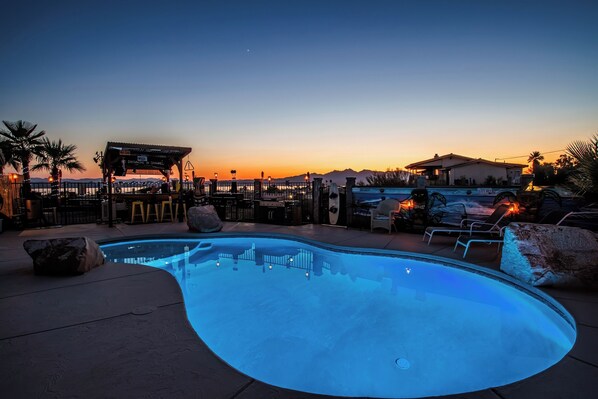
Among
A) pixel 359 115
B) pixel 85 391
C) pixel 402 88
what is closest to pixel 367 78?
pixel 402 88

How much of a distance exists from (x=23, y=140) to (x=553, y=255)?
71.3 ft

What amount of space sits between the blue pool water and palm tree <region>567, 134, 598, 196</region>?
6.44ft

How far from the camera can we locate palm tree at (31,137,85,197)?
51.5 ft

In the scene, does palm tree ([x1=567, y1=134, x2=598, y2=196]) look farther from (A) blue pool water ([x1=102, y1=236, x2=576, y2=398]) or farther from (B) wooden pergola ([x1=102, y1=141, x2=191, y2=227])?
(B) wooden pergola ([x1=102, y1=141, x2=191, y2=227])

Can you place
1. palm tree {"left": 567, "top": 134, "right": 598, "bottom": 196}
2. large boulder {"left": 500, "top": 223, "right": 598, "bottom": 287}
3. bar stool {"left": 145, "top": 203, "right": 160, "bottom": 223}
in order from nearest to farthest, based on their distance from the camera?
large boulder {"left": 500, "top": 223, "right": 598, "bottom": 287}, palm tree {"left": 567, "top": 134, "right": 598, "bottom": 196}, bar stool {"left": 145, "top": 203, "right": 160, "bottom": 223}

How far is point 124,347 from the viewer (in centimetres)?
208

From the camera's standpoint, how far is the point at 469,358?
2.88 m

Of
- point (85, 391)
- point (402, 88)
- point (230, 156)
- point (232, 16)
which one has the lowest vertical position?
point (85, 391)

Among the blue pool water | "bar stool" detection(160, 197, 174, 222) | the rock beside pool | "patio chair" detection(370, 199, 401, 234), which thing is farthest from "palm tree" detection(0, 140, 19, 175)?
"patio chair" detection(370, 199, 401, 234)

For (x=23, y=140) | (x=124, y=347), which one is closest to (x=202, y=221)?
(x=124, y=347)

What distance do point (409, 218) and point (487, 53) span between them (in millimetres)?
5699

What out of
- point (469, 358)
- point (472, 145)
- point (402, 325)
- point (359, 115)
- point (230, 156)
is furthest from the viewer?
point (230, 156)

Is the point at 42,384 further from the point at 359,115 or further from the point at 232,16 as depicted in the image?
the point at 359,115

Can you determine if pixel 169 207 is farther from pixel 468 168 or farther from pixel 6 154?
pixel 468 168
